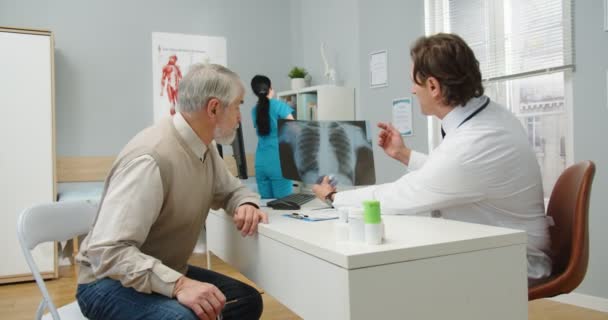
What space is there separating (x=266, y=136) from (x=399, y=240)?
7.62 feet

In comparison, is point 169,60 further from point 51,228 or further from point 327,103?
point 51,228

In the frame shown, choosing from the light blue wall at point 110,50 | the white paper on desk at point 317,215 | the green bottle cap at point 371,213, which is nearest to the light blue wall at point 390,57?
Answer: the light blue wall at point 110,50

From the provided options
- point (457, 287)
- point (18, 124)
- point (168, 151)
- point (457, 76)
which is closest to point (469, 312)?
point (457, 287)

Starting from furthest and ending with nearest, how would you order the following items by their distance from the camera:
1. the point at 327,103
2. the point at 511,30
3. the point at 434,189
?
the point at 327,103
the point at 511,30
the point at 434,189

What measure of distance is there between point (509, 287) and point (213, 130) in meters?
0.95

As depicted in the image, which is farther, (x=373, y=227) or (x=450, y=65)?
(x=450, y=65)

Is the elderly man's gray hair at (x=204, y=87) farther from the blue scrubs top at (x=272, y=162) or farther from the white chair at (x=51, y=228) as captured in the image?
the blue scrubs top at (x=272, y=162)

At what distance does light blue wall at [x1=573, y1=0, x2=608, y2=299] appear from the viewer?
Result: 2604mm

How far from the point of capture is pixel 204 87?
4.83ft

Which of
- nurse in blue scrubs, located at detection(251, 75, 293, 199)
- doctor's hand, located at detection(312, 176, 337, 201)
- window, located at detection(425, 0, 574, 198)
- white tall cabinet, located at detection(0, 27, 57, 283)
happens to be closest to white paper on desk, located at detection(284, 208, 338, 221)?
doctor's hand, located at detection(312, 176, 337, 201)

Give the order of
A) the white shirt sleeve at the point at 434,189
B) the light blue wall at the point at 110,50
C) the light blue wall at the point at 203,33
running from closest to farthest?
the white shirt sleeve at the point at 434,189 < the light blue wall at the point at 203,33 < the light blue wall at the point at 110,50

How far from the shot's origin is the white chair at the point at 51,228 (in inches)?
56.4

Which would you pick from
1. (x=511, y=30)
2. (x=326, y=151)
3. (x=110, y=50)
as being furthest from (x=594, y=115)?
(x=110, y=50)

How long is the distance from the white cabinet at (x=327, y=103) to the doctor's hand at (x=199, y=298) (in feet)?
10.4
